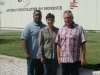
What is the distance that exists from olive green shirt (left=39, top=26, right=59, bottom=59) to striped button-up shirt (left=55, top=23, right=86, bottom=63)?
1.38ft

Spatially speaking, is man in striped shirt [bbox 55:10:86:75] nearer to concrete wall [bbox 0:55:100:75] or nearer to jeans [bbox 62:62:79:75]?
jeans [bbox 62:62:79:75]

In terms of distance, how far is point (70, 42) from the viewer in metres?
5.92

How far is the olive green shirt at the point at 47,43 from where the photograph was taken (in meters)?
6.45

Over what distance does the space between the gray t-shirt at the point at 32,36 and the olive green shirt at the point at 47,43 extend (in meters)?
0.28

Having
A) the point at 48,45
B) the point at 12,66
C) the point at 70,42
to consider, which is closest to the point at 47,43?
the point at 48,45

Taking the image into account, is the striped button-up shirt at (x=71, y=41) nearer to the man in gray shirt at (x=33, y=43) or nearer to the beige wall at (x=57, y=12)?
the man in gray shirt at (x=33, y=43)

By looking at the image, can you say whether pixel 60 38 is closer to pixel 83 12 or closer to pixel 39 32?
pixel 39 32

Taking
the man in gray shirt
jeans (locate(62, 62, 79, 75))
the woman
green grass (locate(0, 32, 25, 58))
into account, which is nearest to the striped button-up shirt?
jeans (locate(62, 62, 79, 75))

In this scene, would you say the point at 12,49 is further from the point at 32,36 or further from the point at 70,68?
the point at 70,68

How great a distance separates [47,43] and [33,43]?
0.45 metres

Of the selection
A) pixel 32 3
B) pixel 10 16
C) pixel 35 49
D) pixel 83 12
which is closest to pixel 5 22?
pixel 10 16

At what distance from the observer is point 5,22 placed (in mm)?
33531

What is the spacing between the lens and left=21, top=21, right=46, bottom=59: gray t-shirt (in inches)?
265

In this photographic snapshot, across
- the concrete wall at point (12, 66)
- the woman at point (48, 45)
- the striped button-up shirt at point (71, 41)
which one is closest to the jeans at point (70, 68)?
the striped button-up shirt at point (71, 41)
